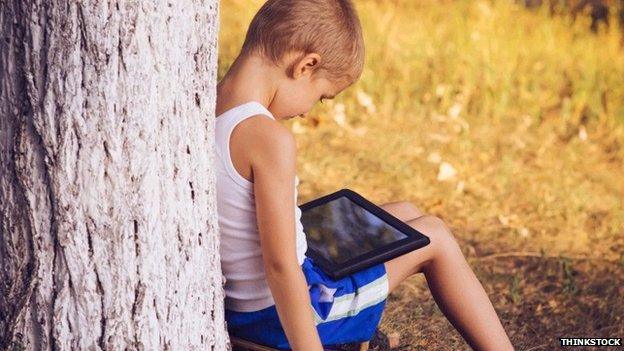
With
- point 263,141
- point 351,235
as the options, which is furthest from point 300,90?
point 351,235

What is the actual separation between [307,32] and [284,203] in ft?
1.58

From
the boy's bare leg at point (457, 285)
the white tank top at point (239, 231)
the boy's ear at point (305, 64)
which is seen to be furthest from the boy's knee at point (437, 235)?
the boy's ear at point (305, 64)

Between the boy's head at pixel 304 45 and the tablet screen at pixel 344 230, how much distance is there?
0.46 meters

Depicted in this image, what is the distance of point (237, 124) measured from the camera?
253 cm

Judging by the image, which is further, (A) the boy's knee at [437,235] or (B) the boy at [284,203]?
(A) the boy's knee at [437,235]

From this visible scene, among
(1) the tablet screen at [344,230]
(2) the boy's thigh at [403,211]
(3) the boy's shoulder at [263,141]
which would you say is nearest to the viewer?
(3) the boy's shoulder at [263,141]

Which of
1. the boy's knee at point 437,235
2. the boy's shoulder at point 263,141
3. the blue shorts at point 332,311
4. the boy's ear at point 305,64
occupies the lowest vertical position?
the blue shorts at point 332,311

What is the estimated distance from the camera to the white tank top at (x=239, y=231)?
2.55 metres

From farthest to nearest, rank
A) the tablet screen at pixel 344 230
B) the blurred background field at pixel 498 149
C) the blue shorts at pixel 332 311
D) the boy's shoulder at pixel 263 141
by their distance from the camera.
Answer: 1. the blurred background field at pixel 498 149
2. the tablet screen at pixel 344 230
3. the blue shorts at pixel 332 311
4. the boy's shoulder at pixel 263 141

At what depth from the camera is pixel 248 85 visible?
2.62 m

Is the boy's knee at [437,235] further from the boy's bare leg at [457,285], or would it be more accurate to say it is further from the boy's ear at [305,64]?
the boy's ear at [305,64]

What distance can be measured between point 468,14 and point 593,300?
10.6ft

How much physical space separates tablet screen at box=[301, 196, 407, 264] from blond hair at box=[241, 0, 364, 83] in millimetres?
525

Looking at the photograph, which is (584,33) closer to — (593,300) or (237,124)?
(593,300)
